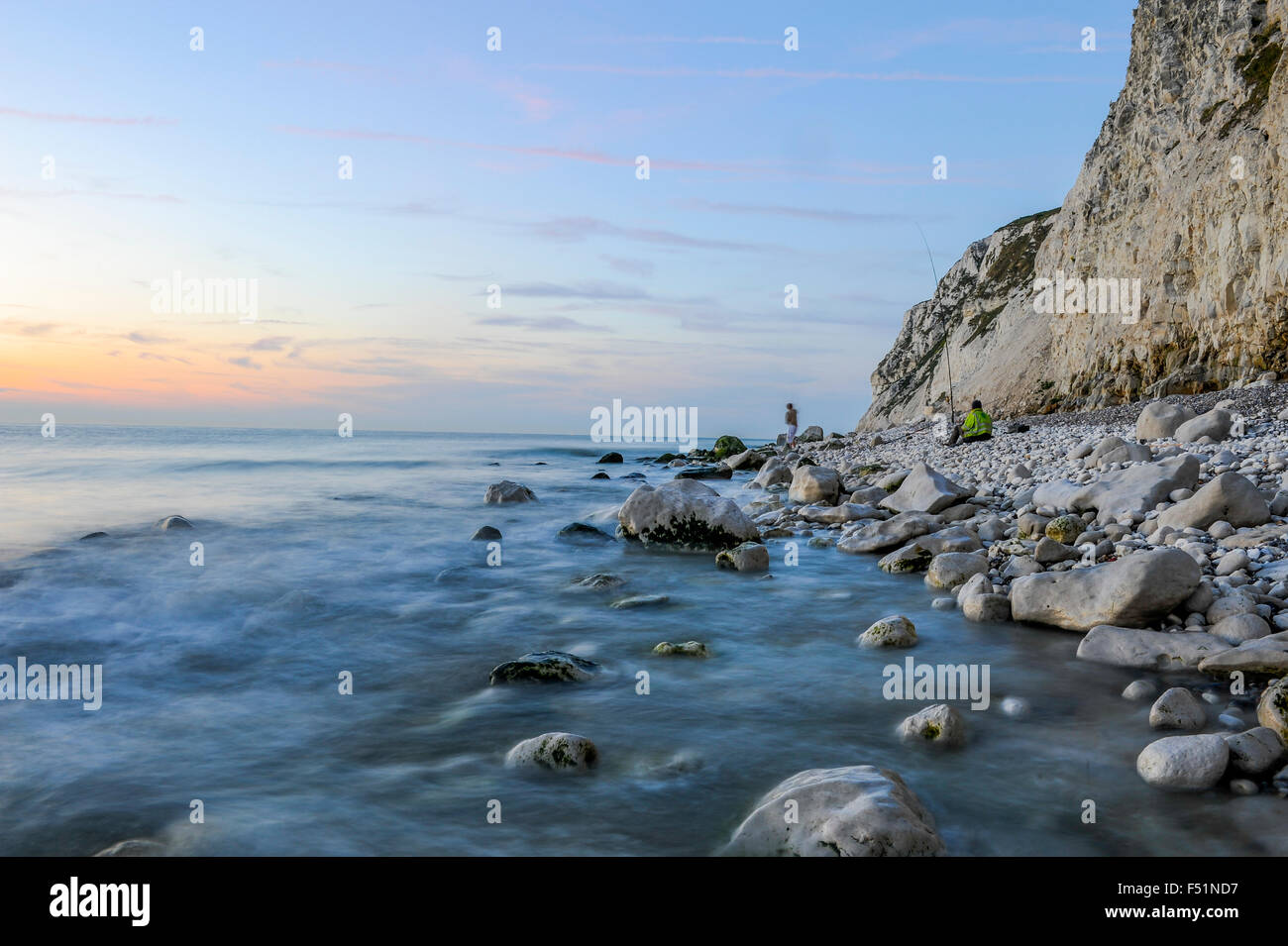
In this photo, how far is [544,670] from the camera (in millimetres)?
6477

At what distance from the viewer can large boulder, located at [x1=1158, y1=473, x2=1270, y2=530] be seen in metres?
8.21

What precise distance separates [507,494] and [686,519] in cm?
918

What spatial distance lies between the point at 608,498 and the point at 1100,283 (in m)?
23.3

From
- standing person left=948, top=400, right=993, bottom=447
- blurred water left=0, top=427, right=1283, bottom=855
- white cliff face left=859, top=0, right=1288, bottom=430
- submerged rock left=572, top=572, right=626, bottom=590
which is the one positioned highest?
white cliff face left=859, top=0, right=1288, bottom=430

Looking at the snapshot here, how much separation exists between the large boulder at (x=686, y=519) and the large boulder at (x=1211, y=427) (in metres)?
8.25

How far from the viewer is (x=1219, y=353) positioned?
2423 cm

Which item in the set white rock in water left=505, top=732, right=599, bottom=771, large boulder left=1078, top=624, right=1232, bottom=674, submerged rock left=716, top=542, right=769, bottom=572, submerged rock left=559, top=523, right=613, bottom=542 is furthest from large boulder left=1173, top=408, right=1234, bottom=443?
white rock in water left=505, top=732, right=599, bottom=771

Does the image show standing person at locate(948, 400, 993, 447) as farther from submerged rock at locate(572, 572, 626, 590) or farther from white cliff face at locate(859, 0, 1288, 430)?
submerged rock at locate(572, 572, 626, 590)

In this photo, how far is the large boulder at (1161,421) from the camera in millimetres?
15555

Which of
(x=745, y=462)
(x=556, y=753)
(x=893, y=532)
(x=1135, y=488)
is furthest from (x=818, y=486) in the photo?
(x=745, y=462)

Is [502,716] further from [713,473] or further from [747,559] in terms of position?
[713,473]

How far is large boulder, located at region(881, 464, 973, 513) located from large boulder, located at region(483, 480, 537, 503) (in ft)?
33.6
